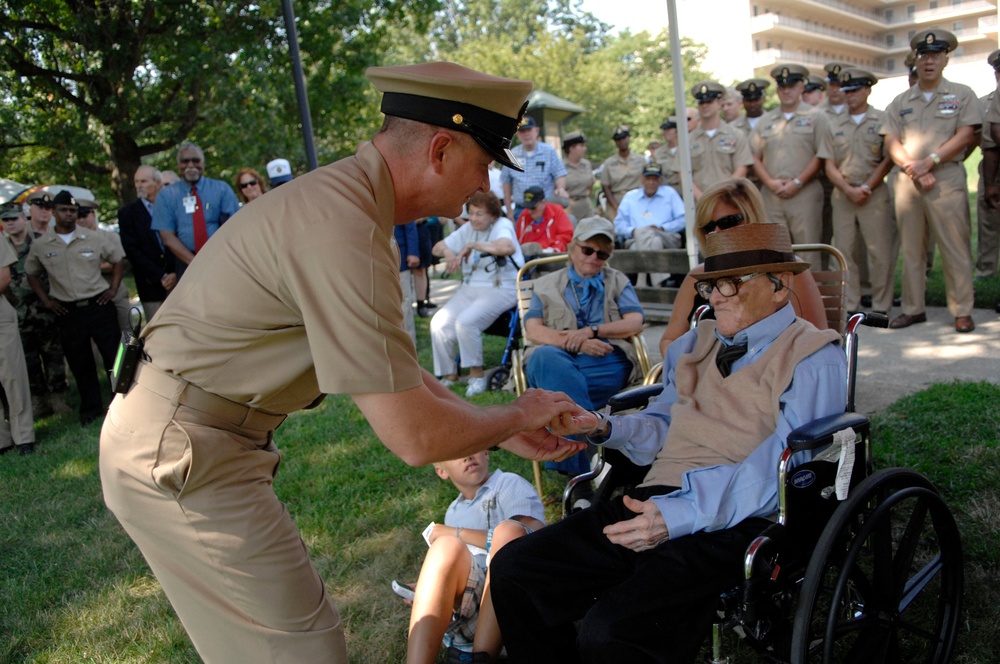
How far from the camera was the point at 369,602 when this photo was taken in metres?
3.57

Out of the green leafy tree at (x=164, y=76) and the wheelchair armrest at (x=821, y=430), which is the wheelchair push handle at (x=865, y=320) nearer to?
the wheelchair armrest at (x=821, y=430)

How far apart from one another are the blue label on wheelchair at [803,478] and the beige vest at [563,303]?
221 cm

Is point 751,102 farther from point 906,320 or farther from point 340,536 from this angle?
point 340,536

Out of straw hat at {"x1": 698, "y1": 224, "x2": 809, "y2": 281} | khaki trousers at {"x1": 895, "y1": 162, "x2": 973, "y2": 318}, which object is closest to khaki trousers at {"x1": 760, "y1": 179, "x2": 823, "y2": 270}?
khaki trousers at {"x1": 895, "y1": 162, "x2": 973, "y2": 318}

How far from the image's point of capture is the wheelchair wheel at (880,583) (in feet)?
7.13

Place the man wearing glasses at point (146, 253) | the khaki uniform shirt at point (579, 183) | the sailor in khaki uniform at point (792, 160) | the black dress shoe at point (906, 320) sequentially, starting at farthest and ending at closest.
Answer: the khaki uniform shirt at point (579, 183) < the man wearing glasses at point (146, 253) < the sailor in khaki uniform at point (792, 160) < the black dress shoe at point (906, 320)

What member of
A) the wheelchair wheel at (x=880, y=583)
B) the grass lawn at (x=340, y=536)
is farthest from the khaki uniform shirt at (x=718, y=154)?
the wheelchair wheel at (x=880, y=583)

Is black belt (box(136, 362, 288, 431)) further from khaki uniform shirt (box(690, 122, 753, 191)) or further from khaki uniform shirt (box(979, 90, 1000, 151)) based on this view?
khaki uniform shirt (box(690, 122, 753, 191))

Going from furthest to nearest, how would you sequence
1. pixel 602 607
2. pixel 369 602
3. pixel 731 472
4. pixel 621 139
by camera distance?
pixel 621 139 < pixel 369 602 < pixel 731 472 < pixel 602 607

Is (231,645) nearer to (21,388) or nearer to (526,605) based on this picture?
(526,605)

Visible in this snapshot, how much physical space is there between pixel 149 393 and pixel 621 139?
9.54 metres

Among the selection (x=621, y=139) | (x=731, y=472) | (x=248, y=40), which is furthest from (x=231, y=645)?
(x=248, y=40)

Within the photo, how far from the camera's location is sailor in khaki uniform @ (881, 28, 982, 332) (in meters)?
6.29

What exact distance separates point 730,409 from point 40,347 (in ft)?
23.3
